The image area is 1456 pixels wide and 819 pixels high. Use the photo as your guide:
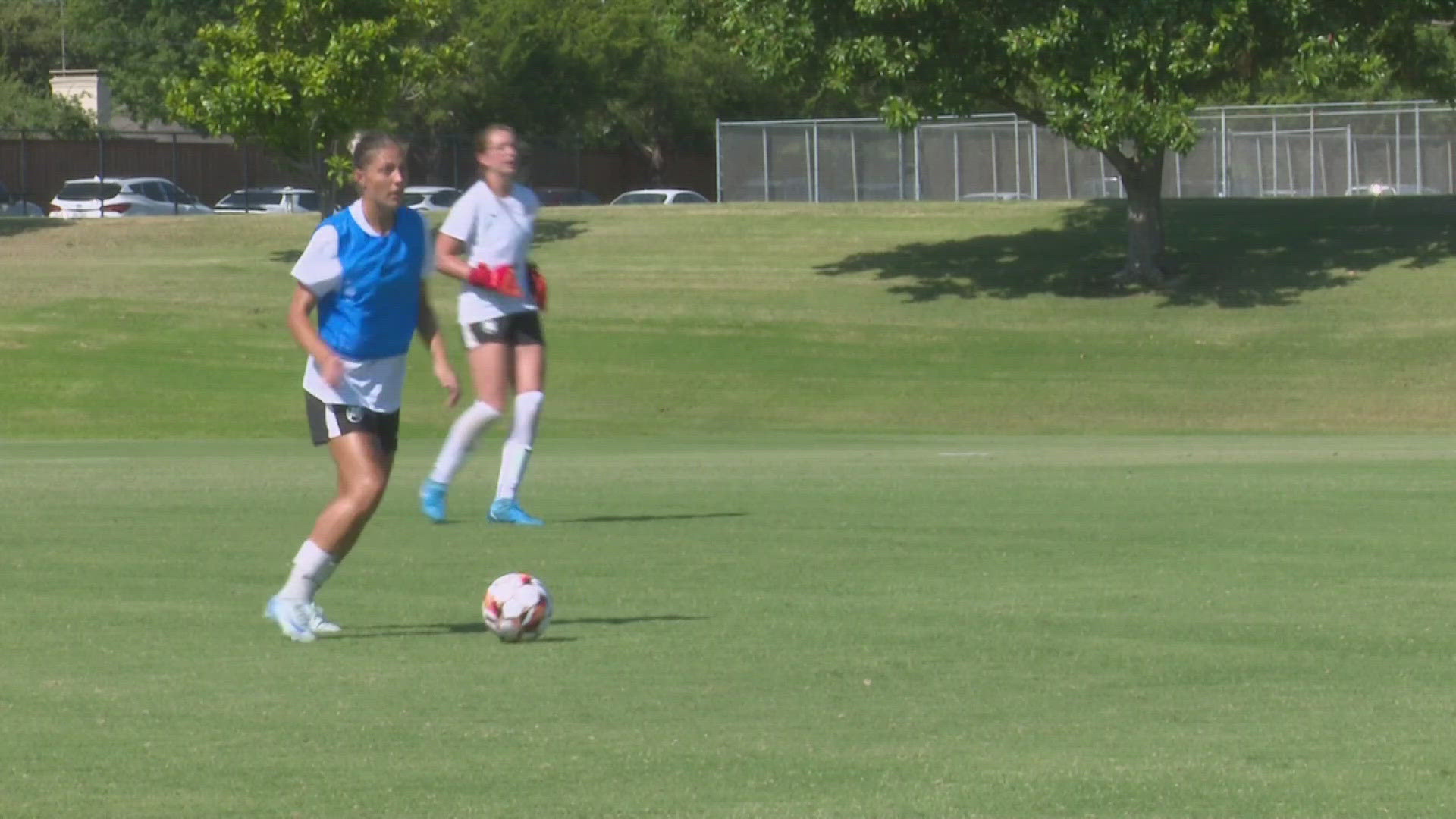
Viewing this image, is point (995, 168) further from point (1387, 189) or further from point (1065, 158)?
point (1387, 189)

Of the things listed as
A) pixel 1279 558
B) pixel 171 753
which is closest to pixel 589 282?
pixel 1279 558

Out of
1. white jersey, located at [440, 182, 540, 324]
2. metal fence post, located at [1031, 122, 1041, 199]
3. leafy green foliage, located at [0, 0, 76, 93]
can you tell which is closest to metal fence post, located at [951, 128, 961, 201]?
metal fence post, located at [1031, 122, 1041, 199]

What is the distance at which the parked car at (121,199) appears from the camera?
2271 inches

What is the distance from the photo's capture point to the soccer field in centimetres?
587

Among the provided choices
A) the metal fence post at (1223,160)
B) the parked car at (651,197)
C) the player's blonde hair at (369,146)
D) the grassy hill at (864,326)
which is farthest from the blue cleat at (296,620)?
the parked car at (651,197)

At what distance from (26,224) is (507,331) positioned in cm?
3959

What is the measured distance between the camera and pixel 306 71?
3859cm

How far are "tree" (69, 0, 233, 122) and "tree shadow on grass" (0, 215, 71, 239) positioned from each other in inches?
1262

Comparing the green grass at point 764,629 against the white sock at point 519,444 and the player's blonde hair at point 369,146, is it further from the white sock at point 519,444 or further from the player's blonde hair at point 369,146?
the player's blonde hair at point 369,146

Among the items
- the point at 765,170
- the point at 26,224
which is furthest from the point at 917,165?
the point at 26,224

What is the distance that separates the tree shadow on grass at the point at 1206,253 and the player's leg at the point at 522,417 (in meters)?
24.8

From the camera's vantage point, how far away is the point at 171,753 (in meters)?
6.23

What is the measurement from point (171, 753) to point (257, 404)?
2393 cm

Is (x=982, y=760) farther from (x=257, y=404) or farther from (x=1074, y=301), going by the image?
(x=1074, y=301)
